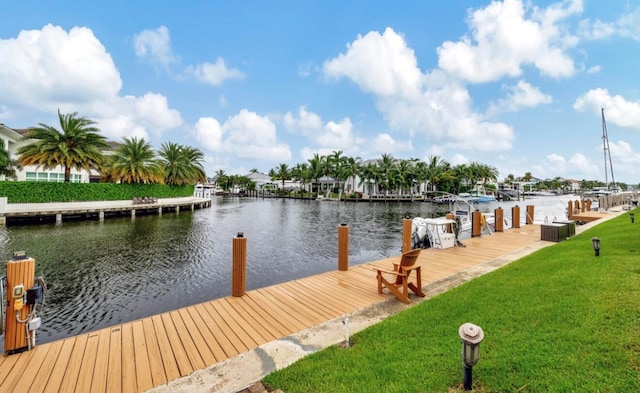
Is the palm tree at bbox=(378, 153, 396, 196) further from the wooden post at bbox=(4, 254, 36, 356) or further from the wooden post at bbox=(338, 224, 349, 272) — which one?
the wooden post at bbox=(4, 254, 36, 356)

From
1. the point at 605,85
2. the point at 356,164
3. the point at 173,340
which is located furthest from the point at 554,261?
the point at 356,164

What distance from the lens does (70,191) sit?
24625 mm

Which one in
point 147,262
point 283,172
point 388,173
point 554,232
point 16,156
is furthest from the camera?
point 283,172

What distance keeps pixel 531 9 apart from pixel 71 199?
3667 centimetres

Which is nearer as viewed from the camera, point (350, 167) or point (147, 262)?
point (147, 262)

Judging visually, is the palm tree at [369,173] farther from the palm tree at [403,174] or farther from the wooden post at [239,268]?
the wooden post at [239,268]

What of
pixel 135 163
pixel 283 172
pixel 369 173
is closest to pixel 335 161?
pixel 369 173

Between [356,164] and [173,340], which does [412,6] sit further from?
[356,164]

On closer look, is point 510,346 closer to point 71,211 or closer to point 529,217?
point 529,217

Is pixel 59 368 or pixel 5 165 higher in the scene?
pixel 5 165

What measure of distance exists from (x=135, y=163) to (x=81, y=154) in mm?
6762

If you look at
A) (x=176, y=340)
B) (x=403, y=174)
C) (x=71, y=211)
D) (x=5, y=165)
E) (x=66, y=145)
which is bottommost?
(x=176, y=340)

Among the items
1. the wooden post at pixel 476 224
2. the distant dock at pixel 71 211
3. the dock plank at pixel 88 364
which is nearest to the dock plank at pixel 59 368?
the dock plank at pixel 88 364

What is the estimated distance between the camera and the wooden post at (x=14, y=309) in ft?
11.9
